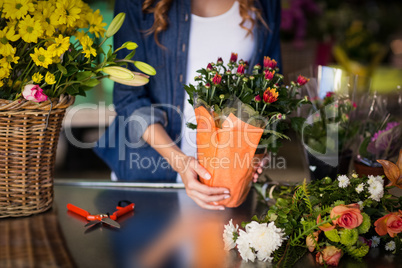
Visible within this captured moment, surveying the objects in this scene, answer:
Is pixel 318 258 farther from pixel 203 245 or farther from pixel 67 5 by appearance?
pixel 67 5

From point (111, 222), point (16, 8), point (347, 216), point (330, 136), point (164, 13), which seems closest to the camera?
point (347, 216)

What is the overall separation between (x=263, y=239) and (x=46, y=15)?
0.69 m

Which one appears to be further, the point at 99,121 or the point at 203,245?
the point at 99,121

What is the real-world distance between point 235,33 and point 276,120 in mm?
709

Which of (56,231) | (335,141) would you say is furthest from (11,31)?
(335,141)

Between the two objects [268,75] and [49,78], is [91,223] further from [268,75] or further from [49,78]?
[268,75]

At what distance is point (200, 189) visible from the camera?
117 centimetres

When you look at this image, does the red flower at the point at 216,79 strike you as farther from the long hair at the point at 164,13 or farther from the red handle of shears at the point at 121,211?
the long hair at the point at 164,13

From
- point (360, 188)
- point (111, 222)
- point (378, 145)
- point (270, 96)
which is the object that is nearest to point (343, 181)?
point (360, 188)

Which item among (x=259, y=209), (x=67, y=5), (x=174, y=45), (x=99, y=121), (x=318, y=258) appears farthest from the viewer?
(x=99, y=121)

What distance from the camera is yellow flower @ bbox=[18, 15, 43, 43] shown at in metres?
0.99

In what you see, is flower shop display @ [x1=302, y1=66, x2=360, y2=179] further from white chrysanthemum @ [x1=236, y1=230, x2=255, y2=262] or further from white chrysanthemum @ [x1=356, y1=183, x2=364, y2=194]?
white chrysanthemum @ [x1=236, y1=230, x2=255, y2=262]

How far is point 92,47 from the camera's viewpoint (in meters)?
1.08

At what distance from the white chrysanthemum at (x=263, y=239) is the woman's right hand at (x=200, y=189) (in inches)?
10.0
